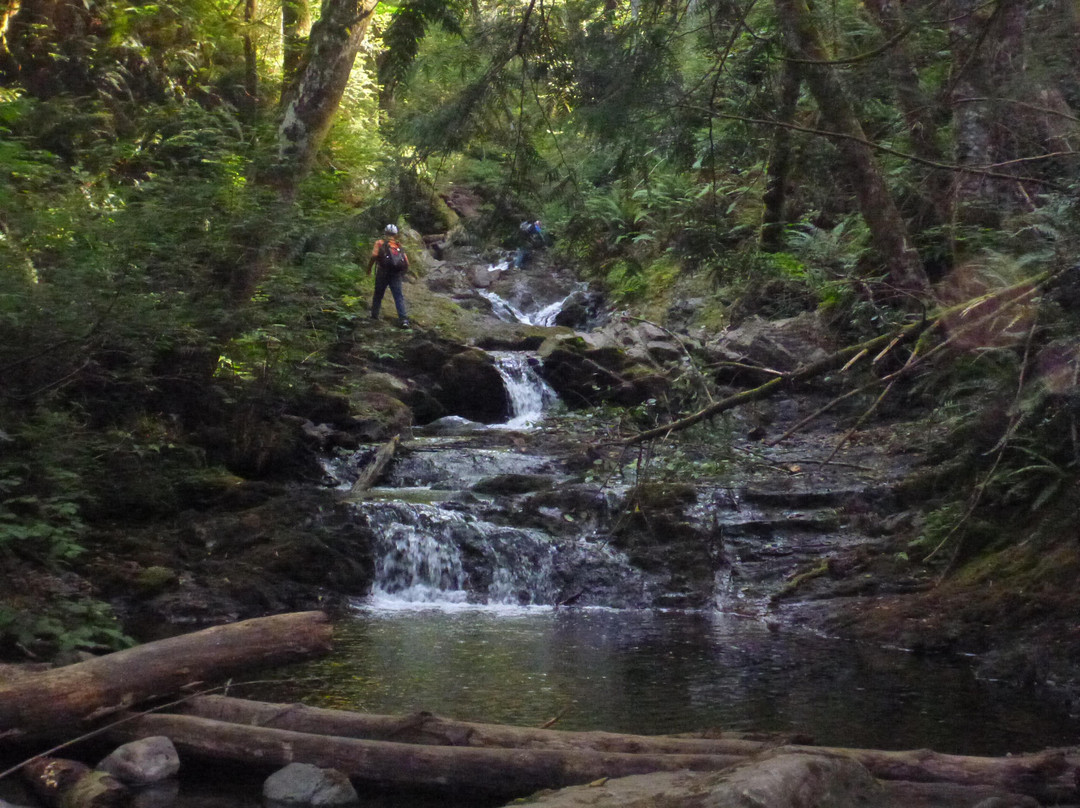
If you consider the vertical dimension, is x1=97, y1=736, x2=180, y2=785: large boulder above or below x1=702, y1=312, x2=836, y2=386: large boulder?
below

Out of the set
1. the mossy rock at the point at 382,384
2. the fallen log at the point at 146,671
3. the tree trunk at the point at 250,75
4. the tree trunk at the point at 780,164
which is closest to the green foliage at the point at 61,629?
the fallen log at the point at 146,671

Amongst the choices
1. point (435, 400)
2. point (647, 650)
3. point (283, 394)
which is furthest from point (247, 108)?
point (647, 650)

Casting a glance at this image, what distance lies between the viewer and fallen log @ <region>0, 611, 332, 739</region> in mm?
3869

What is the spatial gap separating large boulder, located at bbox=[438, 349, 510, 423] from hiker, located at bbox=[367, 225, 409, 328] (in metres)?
1.17

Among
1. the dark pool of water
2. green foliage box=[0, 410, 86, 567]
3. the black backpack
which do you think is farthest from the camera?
the black backpack

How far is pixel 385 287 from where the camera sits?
15.5 m

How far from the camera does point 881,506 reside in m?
9.87

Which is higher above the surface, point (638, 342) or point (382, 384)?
point (638, 342)

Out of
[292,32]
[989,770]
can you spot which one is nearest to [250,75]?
[292,32]

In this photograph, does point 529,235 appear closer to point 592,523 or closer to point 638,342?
point 592,523

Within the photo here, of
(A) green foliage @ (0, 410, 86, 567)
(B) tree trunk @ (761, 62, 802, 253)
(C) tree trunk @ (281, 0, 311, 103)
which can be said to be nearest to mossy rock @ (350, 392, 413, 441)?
(C) tree trunk @ (281, 0, 311, 103)

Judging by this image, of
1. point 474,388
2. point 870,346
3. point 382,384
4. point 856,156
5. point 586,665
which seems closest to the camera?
point 870,346

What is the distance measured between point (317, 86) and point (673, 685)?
775 centimetres

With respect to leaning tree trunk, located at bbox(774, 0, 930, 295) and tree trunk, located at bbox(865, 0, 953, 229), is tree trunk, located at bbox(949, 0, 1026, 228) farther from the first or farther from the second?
leaning tree trunk, located at bbox(774, 0, 930, 295)
